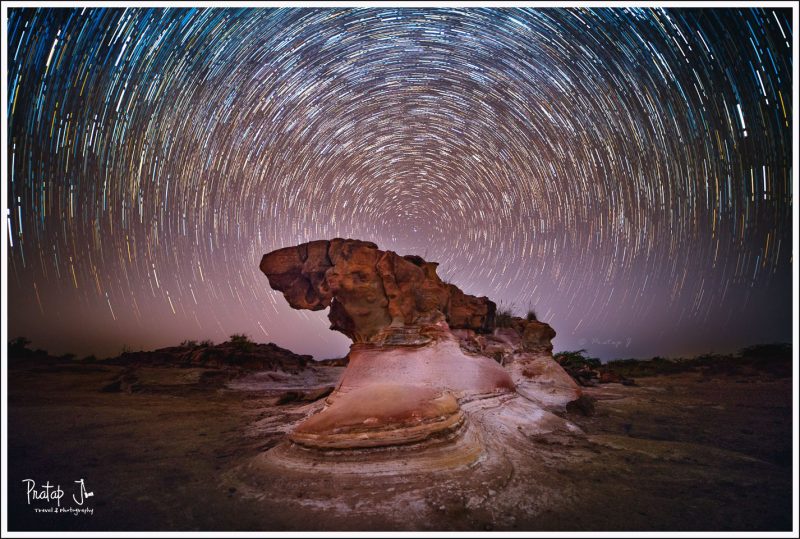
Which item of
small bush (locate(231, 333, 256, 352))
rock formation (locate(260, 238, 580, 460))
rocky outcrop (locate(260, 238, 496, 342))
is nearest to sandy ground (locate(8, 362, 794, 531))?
rock formation (locate(260, 238, 580, 460))

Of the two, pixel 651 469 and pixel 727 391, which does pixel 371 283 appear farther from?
pixel 727 391

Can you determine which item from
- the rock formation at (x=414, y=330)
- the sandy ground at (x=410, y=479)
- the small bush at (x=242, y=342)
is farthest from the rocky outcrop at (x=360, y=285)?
the small bush at (x=242, y=342)

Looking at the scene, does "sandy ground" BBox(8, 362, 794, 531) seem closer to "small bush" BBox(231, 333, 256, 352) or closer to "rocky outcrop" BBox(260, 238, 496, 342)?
"rocky outcrop" BBox(260, 238, 496, 342)

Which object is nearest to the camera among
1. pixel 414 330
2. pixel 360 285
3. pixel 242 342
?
pixel 414 330

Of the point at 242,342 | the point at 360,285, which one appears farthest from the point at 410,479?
the point at 242,342

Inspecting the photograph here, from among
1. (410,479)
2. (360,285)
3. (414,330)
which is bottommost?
Result: (410,479)

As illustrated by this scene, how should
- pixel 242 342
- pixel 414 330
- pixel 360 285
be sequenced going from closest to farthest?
pixel 414 330
pixel 360 285
pixel 242 342

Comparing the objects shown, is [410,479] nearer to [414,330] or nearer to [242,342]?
[414,330]
